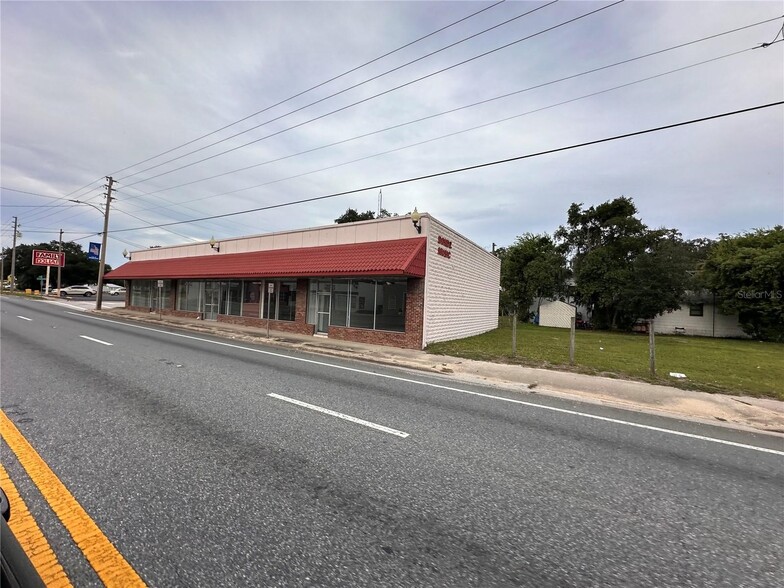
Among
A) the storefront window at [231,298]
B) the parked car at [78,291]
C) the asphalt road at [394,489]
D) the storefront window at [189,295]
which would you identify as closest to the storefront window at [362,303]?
the storefront window at [231,298]

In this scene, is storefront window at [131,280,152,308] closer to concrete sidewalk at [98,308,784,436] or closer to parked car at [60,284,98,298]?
concrete sidewalk at [98,308,784,436]

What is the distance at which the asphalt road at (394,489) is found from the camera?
8.38 feet

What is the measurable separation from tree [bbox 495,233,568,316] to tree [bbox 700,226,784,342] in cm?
1156

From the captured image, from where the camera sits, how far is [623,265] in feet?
106

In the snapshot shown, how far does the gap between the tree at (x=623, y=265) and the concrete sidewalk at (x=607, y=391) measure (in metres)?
24.4

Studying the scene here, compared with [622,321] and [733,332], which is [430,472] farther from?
[733,332]

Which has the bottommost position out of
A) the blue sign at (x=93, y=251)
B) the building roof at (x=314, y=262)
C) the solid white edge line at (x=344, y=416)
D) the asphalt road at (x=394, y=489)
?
the asphalt road at (x=394, y=489)

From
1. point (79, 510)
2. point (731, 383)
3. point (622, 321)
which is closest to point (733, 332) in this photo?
point (622, 321)

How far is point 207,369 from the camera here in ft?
28.8

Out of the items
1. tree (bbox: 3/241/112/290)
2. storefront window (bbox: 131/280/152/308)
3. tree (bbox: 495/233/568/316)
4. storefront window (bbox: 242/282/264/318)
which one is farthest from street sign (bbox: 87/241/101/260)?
tree (bbox: 3/241/112/290)

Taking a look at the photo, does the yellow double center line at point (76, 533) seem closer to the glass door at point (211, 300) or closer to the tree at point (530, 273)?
the glass door at point (211, 300)

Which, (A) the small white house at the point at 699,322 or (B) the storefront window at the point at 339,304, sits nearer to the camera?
(B) the storefront window at the point at 339,304

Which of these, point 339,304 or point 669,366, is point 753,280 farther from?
point 339,304

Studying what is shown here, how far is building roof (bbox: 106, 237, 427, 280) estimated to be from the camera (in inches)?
574
